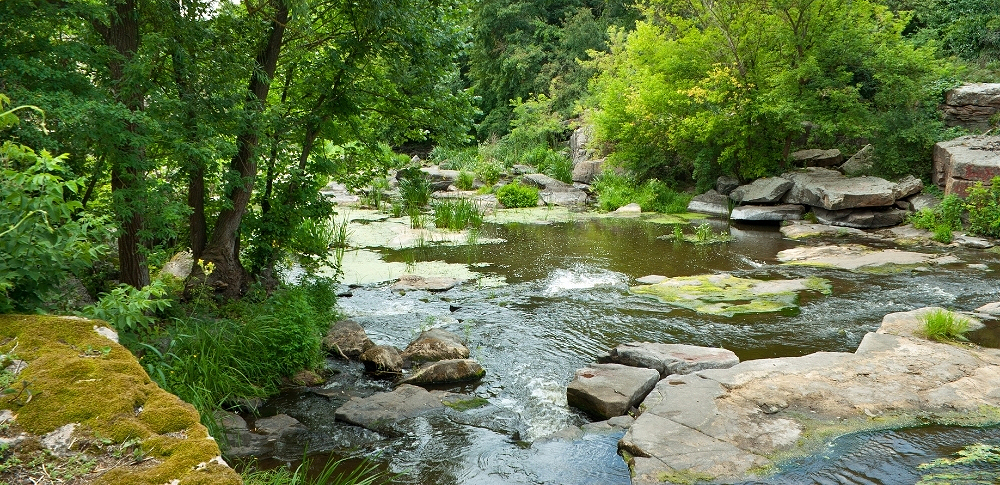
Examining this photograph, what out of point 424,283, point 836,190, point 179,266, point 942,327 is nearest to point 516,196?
point 836,190

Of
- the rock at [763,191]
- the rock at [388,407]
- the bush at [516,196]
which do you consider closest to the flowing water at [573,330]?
the rock at [388,407]

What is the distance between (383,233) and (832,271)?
8.03 metres

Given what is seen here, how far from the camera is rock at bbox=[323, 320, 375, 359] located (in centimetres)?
685

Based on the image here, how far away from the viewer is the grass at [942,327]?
Answer: 6.45m

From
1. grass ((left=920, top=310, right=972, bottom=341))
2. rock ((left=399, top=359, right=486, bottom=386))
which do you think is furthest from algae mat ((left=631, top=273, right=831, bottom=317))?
rock ((left=399, top=359, right=486, bottom=386))

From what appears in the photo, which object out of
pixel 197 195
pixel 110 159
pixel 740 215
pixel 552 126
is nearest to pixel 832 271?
pixel 740 215

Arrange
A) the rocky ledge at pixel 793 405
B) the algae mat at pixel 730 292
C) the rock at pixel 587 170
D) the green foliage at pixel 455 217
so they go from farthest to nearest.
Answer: the rock at pixel 587 170 → the green foliage at pixel 455 217 → the algae mat at pixel 730 292 → the rocky ledge at pixel 793 405

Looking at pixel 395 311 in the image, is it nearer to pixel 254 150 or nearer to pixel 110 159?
pixel 254 150

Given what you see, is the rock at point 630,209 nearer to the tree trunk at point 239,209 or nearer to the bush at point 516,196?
the bush at point 516,196

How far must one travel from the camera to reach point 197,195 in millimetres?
7125

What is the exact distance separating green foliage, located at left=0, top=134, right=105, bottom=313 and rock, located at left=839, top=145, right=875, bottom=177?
16.3 meters

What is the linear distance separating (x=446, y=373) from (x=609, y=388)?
59.9 inches

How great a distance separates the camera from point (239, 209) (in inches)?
287

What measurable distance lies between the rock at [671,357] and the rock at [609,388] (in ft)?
0.83
